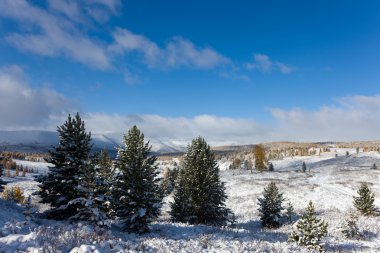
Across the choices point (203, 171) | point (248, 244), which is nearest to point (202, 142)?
point (203, 171)

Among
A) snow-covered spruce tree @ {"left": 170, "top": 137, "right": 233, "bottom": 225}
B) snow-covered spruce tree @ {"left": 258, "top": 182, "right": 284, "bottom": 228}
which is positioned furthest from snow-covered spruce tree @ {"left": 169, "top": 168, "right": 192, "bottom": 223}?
snow-covered spruce tree @ {"left": 258, "top": 182, "right": 284, "bottom": 228}

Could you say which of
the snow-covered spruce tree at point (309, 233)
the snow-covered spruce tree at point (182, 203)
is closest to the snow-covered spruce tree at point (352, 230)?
the snow-covered spruce tree at point (309, 233)

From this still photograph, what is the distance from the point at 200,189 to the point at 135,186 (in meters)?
12.1

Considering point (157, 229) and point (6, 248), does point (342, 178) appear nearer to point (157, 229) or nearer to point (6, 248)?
point (157, 229)

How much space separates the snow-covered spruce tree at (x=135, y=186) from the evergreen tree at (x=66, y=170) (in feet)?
8.44

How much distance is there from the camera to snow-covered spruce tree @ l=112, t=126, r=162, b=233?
22.1 meters

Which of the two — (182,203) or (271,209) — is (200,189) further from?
(271,209)

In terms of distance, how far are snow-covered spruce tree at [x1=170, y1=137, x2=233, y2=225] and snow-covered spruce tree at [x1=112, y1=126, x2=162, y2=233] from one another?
1066cm

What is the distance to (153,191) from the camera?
22.7m

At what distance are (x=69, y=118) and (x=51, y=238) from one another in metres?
11.4

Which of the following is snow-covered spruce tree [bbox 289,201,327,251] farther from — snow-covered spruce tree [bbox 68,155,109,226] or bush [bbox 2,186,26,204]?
bush [bbox 2,186,26,204]

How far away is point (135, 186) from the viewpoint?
2269 centimetres

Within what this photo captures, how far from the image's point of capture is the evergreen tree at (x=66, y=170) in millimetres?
21875

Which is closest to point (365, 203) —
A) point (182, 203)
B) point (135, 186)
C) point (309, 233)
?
point (182, 203)
